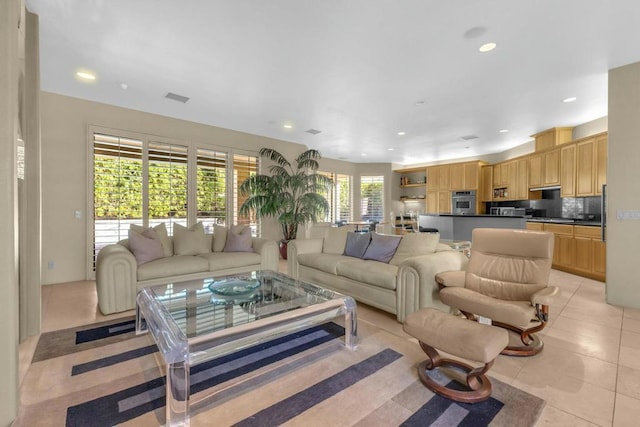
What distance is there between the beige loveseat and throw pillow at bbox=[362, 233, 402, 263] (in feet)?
5.03

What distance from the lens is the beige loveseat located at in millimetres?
3088

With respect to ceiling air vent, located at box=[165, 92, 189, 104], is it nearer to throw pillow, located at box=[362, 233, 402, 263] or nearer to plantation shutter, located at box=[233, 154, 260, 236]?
plantation shutter, located at box=[233, 154, 260, 236]

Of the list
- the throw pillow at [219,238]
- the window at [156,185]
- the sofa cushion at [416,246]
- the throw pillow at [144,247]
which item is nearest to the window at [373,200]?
the window at [156,185]

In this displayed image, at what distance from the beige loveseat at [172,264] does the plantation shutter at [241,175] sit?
1.55 metres

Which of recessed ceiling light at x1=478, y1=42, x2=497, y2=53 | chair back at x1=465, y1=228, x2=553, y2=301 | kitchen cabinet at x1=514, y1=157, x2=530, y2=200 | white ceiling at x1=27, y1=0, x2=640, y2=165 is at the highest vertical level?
white ceiling at x1=27, y1=0, x2=640, y2=165

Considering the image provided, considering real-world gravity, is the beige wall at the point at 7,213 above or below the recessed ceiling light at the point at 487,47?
below

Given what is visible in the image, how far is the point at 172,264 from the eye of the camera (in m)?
3.54

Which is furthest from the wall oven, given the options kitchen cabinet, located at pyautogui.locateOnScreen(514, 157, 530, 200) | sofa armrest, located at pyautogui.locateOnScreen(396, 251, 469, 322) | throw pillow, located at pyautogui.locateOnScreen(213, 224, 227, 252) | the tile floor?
throw pillow, located at pyautogui.locateOnScreen(213, 224, 227, 252)

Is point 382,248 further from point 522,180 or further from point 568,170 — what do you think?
point 522,180

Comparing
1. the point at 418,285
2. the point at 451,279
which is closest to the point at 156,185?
the point at 418,285

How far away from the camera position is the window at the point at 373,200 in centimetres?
962

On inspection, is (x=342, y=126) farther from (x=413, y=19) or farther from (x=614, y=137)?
(x=614, y=137)

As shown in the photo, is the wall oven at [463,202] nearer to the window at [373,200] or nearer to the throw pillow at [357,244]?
the window at [373,200]

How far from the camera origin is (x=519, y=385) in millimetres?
1896
